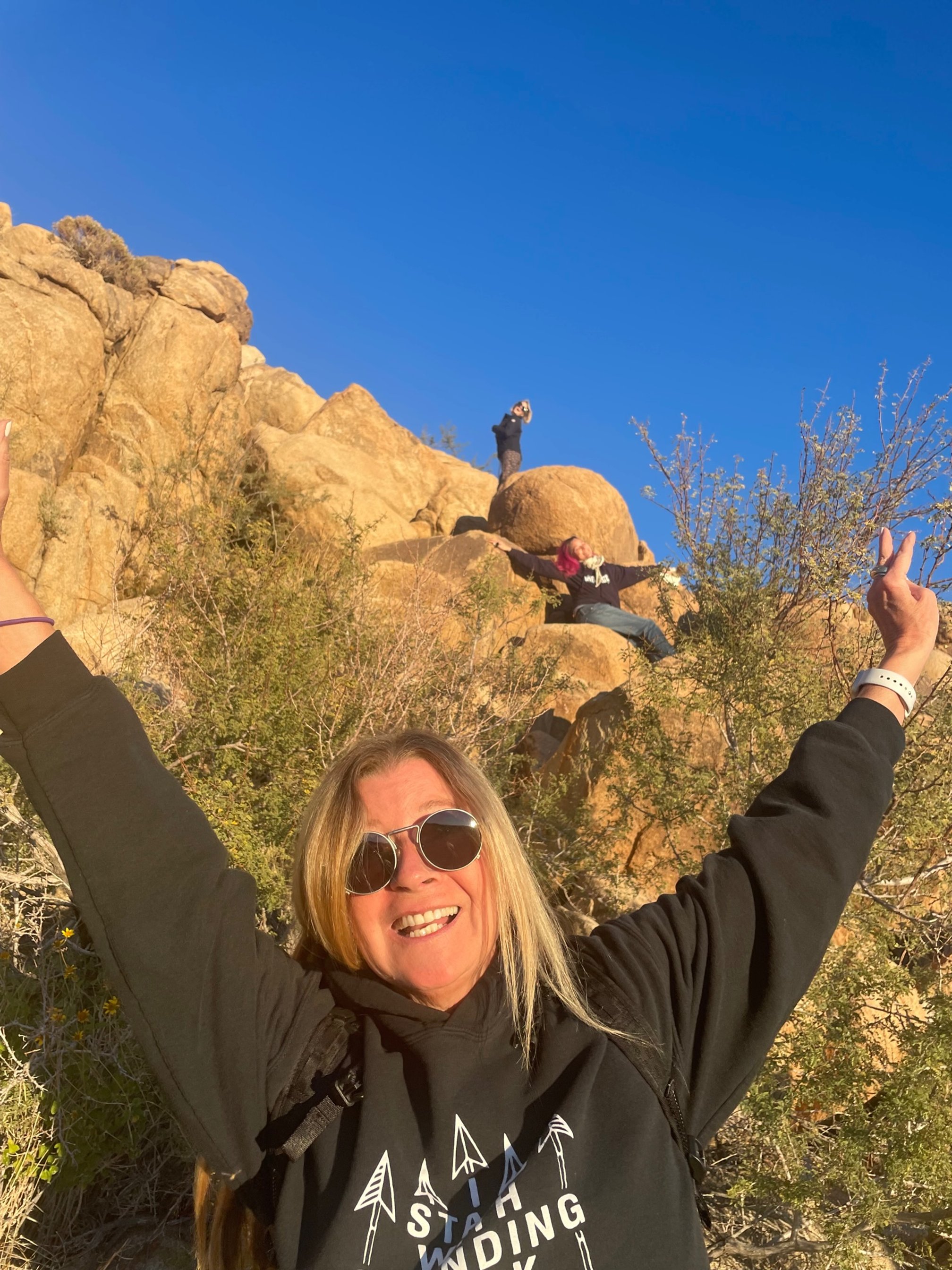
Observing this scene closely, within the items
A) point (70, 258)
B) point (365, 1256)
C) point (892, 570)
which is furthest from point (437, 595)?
point (70, 258)

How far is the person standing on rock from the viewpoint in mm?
1439

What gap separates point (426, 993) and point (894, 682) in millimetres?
1245

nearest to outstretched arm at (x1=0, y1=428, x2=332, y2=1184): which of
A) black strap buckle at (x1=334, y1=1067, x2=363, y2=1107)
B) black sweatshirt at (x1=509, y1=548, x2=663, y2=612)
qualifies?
black strap buckle at (x1=334, y1=1067, x2=363, y2=1107)

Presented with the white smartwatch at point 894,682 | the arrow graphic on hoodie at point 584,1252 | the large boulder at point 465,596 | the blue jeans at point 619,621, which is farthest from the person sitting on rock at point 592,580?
the arrow graphic on hoodie at point 584,1252

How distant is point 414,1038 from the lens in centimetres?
162

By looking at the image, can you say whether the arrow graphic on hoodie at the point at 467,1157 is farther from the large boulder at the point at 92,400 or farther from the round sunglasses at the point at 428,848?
the large boulder at the point at 92,400

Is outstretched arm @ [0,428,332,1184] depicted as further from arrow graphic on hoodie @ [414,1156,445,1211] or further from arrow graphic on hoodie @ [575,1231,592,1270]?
arrow graphic on hoodie @ [575,1231,592,1270]

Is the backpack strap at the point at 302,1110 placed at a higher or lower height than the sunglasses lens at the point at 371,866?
lower

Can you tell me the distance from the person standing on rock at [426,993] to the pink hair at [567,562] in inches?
421

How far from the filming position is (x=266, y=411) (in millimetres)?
20859

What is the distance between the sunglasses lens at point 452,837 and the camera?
185 cm

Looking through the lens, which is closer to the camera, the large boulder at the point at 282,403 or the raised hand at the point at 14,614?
the raised hand at the point at 14,614

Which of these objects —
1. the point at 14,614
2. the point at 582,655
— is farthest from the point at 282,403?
the point at 14,614

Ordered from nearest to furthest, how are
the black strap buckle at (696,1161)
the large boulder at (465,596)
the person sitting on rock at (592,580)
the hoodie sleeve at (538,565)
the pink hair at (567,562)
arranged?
the black strap buckle at (696,1161), the large boulder at (465,596), the person sitting on rock at (592,580), the pink hair at (567,562), the hoodie sleeve at (538,565)
